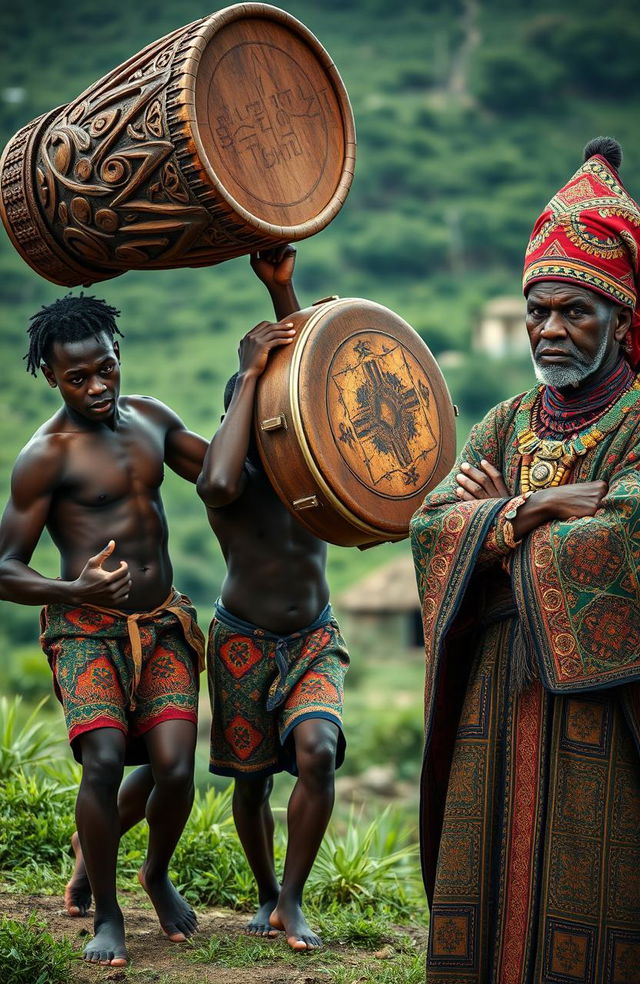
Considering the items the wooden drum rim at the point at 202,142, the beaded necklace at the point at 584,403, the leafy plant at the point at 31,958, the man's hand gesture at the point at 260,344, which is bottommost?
the leafy plant at the point at 31,958

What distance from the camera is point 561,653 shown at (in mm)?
3490

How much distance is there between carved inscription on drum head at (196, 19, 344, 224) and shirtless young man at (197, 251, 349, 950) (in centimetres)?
30

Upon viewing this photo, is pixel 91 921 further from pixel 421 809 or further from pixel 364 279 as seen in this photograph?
pixel 364 279

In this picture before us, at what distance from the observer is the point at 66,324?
14.7ft

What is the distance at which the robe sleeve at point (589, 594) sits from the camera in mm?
3412

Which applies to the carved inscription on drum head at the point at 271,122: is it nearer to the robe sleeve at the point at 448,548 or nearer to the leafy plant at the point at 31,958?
the robe sleeve at the point at 448,548

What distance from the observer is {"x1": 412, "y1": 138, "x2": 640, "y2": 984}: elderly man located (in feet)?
11.4

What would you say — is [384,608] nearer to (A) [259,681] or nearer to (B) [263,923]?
(B) [263,923]

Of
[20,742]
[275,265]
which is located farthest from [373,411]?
[20,742]

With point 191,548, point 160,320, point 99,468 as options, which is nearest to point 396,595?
point 191,548

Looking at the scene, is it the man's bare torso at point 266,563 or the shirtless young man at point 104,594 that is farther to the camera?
the man's bare torso at point 266,563

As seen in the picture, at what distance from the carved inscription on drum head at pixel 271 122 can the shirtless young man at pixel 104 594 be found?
0.71 m

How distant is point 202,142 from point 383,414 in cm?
110

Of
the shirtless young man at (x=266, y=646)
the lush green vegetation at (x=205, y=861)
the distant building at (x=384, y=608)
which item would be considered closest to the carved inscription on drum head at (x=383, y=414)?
the shirtless young man at (x=266, y=646)
